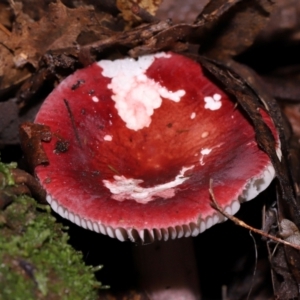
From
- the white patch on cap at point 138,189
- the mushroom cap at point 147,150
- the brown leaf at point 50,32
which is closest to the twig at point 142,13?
the brown leaf at point 50,32

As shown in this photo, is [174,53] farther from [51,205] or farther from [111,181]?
[51,205]

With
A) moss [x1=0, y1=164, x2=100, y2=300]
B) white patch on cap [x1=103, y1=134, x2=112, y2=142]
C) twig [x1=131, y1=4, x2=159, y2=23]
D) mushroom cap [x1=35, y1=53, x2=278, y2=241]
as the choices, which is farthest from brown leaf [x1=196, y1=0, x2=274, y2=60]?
moss [x1=0, y1=164, x2=100, y2=300]

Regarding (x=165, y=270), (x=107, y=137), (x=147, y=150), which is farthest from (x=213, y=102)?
(x=165, y=270)

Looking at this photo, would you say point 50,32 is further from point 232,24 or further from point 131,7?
point 232,24

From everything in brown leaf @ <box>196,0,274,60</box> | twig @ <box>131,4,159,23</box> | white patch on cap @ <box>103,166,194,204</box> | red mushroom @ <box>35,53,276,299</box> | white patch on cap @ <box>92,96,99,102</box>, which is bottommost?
white patch on cap @ <box>103,166,194,204</box>

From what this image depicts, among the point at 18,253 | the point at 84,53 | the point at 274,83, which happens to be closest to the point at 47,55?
the point at 84,53

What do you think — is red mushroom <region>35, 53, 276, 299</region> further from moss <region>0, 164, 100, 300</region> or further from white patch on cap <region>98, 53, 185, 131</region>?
moss <region>0, 164, 100, 300</region>
